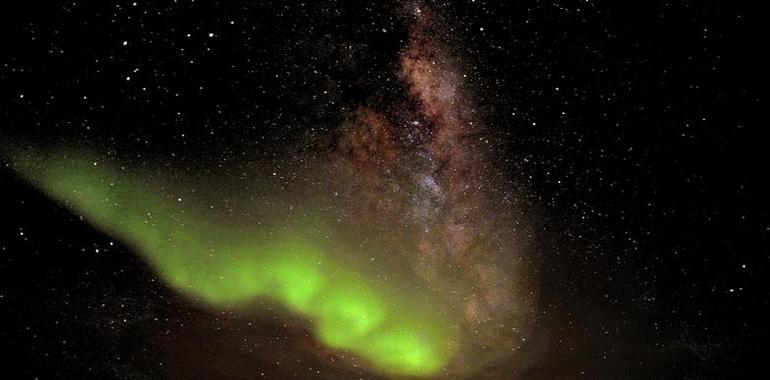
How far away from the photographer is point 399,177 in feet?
13.8

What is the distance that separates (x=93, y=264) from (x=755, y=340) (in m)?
10.3

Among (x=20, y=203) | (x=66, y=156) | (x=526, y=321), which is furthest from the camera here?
(x=526, y=321)

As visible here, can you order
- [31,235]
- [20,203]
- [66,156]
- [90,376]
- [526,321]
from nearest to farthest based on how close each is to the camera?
[66,156] → [20,203] → [31,235] → [526,321] → [90,376]

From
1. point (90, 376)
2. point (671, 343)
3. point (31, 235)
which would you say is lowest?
point (671, 343)

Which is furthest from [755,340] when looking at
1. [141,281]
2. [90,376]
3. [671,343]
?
[90,376]

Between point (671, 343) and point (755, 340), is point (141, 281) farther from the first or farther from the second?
point (755, 340)

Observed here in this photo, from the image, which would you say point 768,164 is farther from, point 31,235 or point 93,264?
point 31,235

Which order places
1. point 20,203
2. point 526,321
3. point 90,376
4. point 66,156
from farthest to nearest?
point 90,376 < point 526,321 < point 20,203 < point 66,156

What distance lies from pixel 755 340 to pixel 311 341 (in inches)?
289

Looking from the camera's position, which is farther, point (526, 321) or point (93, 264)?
point (526, 321)

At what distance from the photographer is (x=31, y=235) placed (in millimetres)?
5785

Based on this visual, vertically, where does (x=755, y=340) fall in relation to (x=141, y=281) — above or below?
below

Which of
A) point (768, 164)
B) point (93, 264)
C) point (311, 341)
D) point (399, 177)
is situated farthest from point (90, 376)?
point (768, 164)

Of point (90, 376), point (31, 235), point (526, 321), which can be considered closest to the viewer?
point (31, 235)
